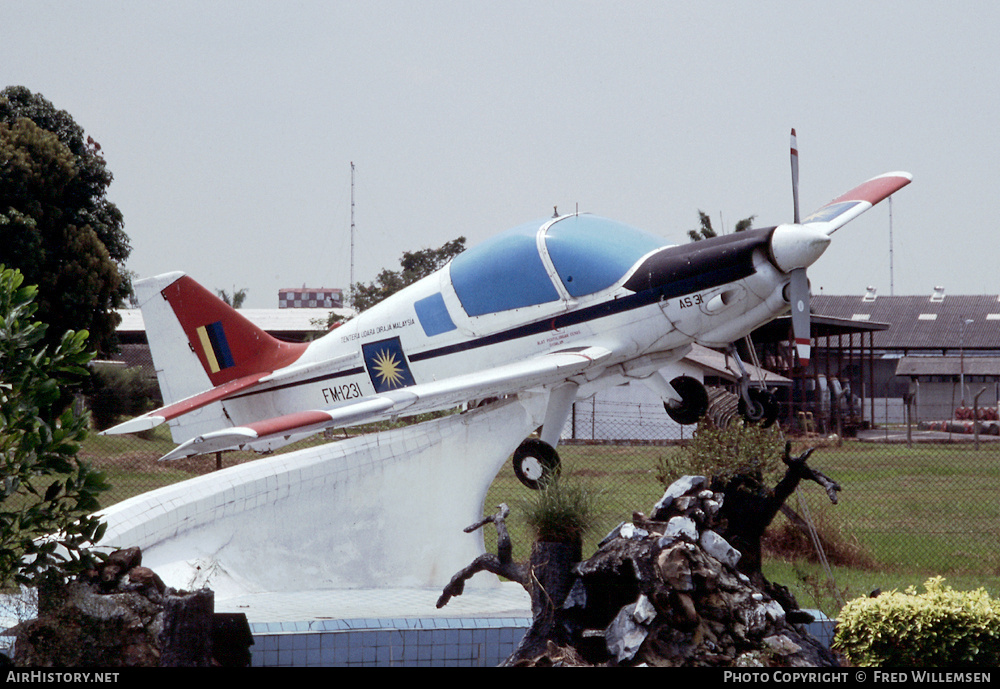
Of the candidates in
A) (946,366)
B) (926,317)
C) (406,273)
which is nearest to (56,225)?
(406,273)

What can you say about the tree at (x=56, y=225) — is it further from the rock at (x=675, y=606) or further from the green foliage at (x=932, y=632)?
the green foliage at (x=932, y=632)

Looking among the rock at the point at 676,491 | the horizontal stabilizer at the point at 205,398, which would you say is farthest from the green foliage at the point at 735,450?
the horizontal stabilizer at the point at 205,398

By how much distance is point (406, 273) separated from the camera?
43500mm

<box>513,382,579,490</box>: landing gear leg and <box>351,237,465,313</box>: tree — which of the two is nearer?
<box>513,382,579,490</box>: landing gear leg

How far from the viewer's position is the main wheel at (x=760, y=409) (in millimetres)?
9258

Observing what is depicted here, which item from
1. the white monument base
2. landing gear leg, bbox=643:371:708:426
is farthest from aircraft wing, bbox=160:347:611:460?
landing gear leg, bbox=643:371:708:426

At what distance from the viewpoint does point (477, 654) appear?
6.79 meters

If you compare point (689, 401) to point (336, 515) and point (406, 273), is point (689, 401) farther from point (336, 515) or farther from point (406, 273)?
point (406, 273)

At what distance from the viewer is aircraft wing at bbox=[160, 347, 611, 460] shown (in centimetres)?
777

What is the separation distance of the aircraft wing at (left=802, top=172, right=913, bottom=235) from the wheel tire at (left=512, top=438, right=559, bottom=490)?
3.38 m

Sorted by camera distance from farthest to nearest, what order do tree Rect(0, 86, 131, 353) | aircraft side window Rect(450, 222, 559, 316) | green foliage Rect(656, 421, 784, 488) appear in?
tree Rect(0, 86, 131, 353) < aircraft side window Rect(450, 222, 559, 316) < green foliage Rect(656, 421, 784, 488)

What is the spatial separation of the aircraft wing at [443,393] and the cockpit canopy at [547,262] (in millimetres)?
668

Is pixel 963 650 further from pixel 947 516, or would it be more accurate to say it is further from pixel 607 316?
pixel 947 516

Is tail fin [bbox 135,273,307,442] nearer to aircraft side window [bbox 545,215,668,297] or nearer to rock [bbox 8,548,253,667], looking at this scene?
aircraft side window [bbox 545,215,668,297]
